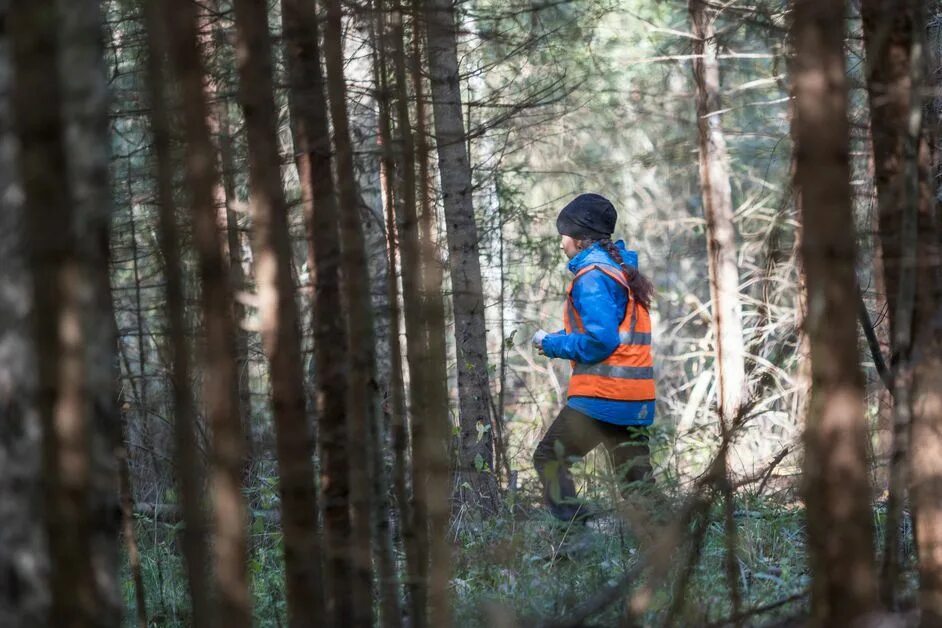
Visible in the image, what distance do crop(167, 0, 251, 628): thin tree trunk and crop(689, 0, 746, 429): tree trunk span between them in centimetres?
823

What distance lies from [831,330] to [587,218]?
3.89 meters

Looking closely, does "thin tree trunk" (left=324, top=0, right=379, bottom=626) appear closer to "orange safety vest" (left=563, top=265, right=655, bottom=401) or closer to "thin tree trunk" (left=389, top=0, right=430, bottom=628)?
"thin tree trunk" (left=389, top=0, right=430, bottom=628)

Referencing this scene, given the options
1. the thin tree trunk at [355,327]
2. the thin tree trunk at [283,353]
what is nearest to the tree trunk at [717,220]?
the thin tree trunk at [355,327]

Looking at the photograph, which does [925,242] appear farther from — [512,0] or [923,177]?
[512,0]

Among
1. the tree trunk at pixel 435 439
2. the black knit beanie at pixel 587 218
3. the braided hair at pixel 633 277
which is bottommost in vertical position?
the tree trunk at pixel 435 439

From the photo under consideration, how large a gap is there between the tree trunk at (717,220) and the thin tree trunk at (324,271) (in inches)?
290

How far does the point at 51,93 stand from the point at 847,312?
194cm

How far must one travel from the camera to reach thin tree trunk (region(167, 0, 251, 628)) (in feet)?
9.34

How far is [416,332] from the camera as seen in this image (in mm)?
3750

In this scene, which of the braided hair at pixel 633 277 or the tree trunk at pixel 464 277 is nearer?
the braided hair at pixel 633 277

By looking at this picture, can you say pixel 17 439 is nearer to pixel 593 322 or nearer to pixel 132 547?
pixel 132 547

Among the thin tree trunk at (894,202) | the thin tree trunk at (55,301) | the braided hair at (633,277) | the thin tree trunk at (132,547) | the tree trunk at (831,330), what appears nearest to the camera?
the thin tree trunk at (55,301)

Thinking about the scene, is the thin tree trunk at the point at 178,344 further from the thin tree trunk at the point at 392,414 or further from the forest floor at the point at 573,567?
the forest floor at the point at 573,567

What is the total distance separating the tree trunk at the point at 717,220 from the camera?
35.4 feet
